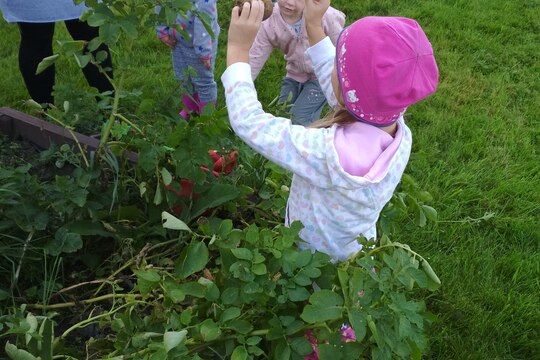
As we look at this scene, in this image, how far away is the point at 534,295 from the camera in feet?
8.39

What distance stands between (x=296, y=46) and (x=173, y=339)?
7.45 feet

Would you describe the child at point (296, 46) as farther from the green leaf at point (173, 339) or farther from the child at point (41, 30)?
the green leaf at point (173, 339)

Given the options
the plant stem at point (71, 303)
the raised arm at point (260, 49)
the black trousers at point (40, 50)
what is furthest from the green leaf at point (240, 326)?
the raised arm at point (260, 49)

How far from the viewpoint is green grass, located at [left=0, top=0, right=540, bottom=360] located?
2.42 m

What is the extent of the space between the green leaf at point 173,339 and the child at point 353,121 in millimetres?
451

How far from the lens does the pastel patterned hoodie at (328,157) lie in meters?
1.36

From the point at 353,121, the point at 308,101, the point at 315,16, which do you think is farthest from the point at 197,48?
the point at 353,121

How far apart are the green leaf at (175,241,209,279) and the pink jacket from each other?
193 centimetres

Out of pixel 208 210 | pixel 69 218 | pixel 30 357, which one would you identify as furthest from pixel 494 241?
pixel 30 357

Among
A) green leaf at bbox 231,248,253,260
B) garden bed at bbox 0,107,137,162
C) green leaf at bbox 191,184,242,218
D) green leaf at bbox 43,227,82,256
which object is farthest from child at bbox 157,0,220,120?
green leaf at bbox 231,248,253,260

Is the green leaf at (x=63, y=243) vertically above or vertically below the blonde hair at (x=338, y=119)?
below

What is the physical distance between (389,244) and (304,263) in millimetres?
212

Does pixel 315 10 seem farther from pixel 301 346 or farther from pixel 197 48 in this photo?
pixel 197 48

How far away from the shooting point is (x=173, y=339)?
1.16m
